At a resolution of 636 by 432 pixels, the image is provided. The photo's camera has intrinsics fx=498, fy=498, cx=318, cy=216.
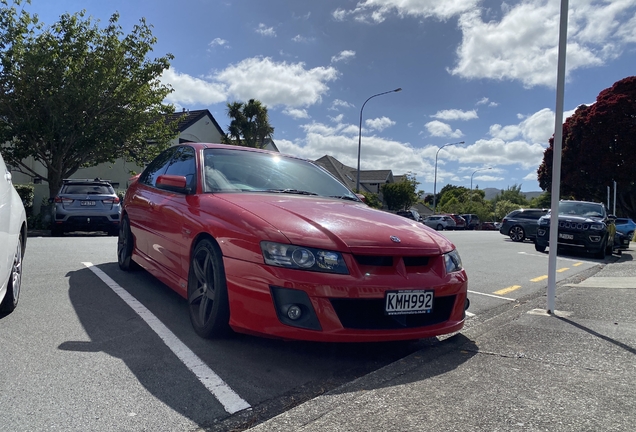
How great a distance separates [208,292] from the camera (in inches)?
138

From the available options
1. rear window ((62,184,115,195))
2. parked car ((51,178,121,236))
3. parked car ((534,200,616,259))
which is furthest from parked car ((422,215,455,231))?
parked car ((51,178,121,236))

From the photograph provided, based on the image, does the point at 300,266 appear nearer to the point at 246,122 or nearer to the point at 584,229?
the point at 584,229

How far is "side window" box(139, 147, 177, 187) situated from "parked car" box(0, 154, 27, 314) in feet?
4.62

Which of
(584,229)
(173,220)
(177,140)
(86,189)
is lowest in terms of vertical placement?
(584,229)

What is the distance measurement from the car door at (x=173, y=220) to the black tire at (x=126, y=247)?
0.91m

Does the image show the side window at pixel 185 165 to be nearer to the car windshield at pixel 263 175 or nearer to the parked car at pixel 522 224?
the car windshield at pixel 263 175

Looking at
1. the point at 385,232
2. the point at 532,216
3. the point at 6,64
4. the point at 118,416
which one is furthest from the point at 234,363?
the point at 532,216

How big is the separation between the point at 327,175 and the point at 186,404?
3.12 meters

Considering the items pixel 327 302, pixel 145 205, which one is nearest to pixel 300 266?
pixel 327 302

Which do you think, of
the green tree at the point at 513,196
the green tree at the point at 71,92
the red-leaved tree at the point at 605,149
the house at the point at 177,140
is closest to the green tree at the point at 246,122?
the house at the point at 177,140

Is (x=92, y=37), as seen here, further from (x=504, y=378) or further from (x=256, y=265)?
(x=504, y=378)

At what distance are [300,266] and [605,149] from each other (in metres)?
35.6

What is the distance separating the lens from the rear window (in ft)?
40.4

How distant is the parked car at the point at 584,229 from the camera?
38.9ft
